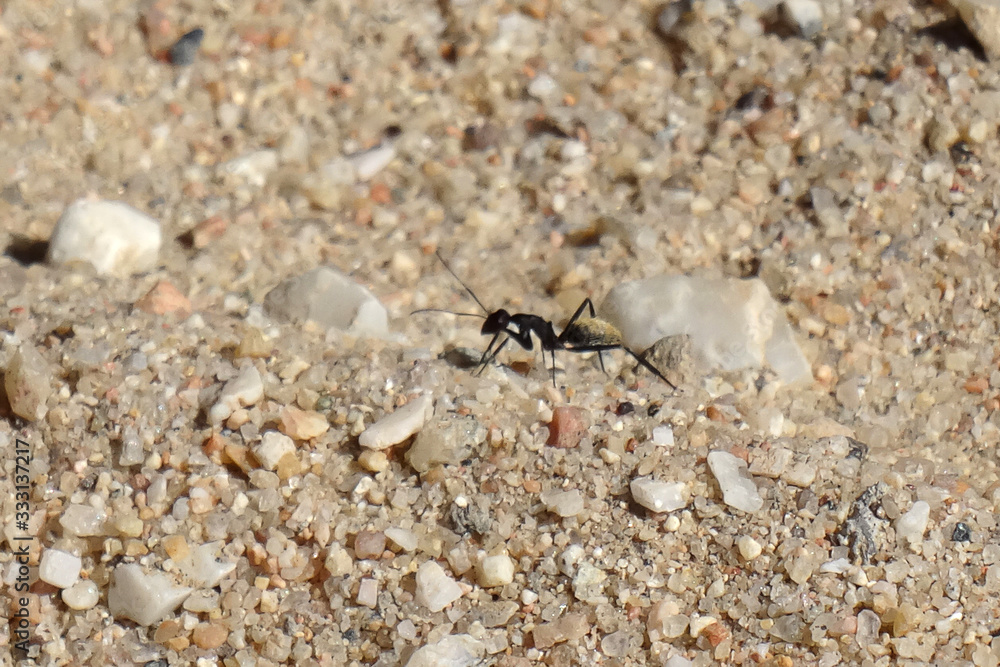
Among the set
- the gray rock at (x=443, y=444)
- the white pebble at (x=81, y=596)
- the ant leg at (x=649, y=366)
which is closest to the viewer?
the white pebble at (x=81, y=596)

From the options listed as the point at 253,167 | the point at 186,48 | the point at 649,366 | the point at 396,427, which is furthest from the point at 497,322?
the point at 186,48

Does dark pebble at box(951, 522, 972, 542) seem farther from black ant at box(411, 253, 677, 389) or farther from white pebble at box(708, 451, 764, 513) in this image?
black ant at box(411, 253, 677, 389)

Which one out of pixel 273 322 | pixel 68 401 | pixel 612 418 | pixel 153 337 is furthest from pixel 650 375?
Result: pixel 68 401

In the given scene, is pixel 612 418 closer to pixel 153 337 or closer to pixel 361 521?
pixel 361 521

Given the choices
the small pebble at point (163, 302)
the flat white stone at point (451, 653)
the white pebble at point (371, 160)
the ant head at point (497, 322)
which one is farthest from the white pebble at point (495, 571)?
the white pebble at point (371, 160)

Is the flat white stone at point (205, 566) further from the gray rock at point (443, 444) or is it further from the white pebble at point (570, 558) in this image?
the white pebble at point (570, 558)

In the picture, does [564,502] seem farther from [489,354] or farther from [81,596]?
[81,596]

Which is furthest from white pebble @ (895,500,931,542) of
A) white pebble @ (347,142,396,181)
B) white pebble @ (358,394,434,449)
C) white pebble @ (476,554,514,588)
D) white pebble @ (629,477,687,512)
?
white pebble @ (347,142,396,181)
